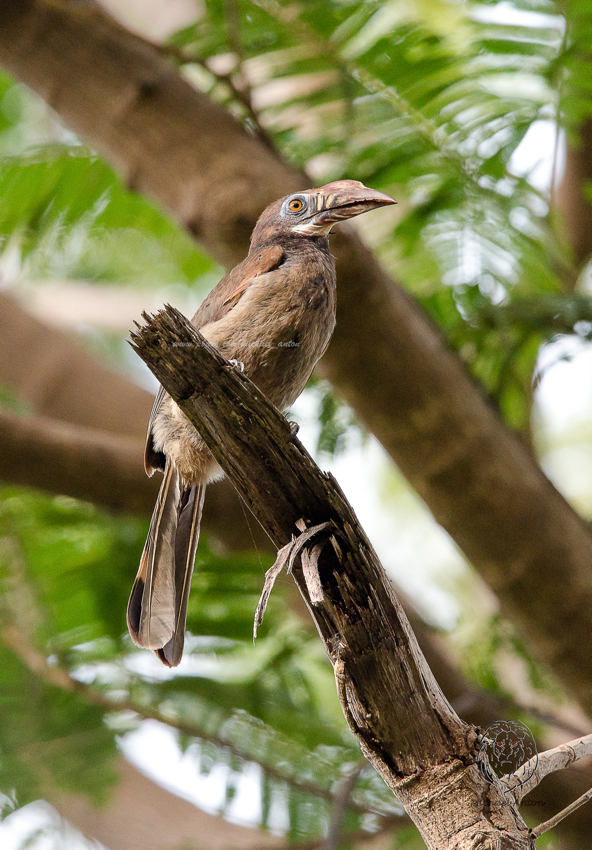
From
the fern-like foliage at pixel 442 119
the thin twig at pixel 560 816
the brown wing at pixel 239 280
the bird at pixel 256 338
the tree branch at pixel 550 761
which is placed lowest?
the thin twig at pixel 560 816

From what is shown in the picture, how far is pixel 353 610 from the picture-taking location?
4.65 ft

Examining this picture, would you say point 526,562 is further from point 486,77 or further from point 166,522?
point 486,77

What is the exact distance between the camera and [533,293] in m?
3.47

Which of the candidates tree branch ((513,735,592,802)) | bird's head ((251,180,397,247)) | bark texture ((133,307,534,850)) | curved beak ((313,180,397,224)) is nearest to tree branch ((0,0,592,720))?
bird's head ((251,180,397,247))

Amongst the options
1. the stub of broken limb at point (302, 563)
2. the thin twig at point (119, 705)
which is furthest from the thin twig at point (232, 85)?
the thin twig at point (119, 705)

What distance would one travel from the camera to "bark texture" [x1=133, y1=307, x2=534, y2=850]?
1.37 meters

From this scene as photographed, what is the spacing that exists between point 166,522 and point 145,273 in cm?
350

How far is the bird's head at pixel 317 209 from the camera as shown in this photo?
163 cm

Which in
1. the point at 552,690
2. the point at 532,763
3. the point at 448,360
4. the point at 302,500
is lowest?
the point at 552,690

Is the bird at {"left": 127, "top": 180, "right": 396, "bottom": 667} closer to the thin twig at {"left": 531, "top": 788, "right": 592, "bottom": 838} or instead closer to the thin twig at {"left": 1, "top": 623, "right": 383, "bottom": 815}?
the thin twig at {"left": 531, "top": 788, "right": 592, "bottom": 838}

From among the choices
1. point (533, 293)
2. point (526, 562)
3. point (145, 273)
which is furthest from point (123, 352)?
point (526, 562)

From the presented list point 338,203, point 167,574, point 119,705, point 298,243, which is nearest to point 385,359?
point 298,243

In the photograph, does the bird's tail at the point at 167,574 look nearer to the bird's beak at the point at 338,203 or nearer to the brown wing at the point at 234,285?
the brown wing at the point at 234,285

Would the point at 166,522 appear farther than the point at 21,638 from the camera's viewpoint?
No
